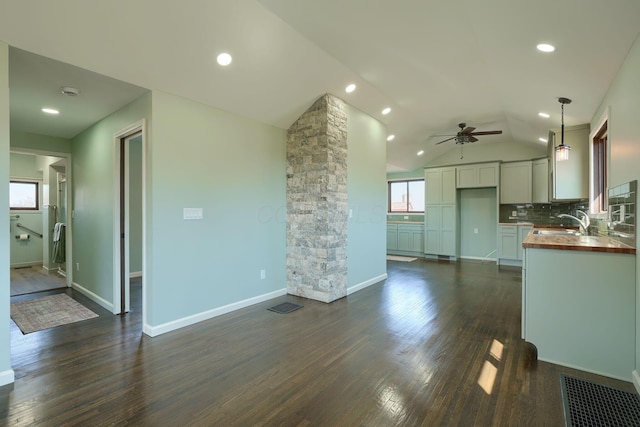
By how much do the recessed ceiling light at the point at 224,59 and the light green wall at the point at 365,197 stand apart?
206cm

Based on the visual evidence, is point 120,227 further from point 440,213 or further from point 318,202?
point 440,213

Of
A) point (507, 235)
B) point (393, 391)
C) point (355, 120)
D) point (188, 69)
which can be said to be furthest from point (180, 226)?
point (507, 235)

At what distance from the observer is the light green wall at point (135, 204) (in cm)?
593

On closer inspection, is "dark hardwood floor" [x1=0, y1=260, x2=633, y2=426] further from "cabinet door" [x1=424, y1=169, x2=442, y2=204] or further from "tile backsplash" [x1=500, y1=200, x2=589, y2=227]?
"cabinet door" [x1=424, y1=169, x2=442, y2=204]

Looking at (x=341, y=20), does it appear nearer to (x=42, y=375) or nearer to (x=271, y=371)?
(x=271, y=371)

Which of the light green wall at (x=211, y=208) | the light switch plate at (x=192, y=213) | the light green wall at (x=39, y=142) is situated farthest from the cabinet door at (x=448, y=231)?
the light green wall at (x=39, y=142)

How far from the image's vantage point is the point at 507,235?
23.3ft

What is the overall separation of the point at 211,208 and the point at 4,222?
68.2 inches

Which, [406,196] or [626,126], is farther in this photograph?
[406,196]

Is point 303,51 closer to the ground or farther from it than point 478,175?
farther from it

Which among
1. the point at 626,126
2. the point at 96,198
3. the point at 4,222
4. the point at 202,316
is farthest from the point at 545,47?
the point at 96,198

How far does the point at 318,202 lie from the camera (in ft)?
14.2

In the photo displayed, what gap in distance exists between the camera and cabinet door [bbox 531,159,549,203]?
6674 mm

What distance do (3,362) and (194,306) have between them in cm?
153
